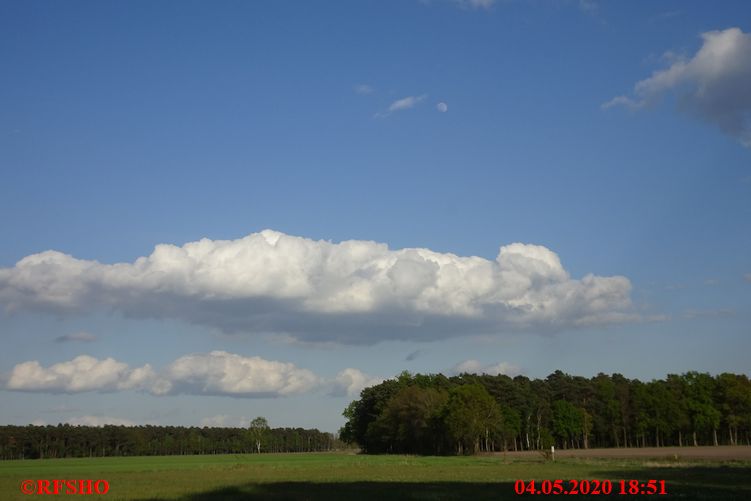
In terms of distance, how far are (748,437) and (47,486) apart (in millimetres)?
132378

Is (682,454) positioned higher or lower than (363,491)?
lower

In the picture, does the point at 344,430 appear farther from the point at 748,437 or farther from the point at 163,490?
the point at 163,490

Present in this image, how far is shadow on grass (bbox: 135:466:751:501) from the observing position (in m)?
35.3

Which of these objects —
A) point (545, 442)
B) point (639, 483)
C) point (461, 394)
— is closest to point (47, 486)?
point (639, 483)
